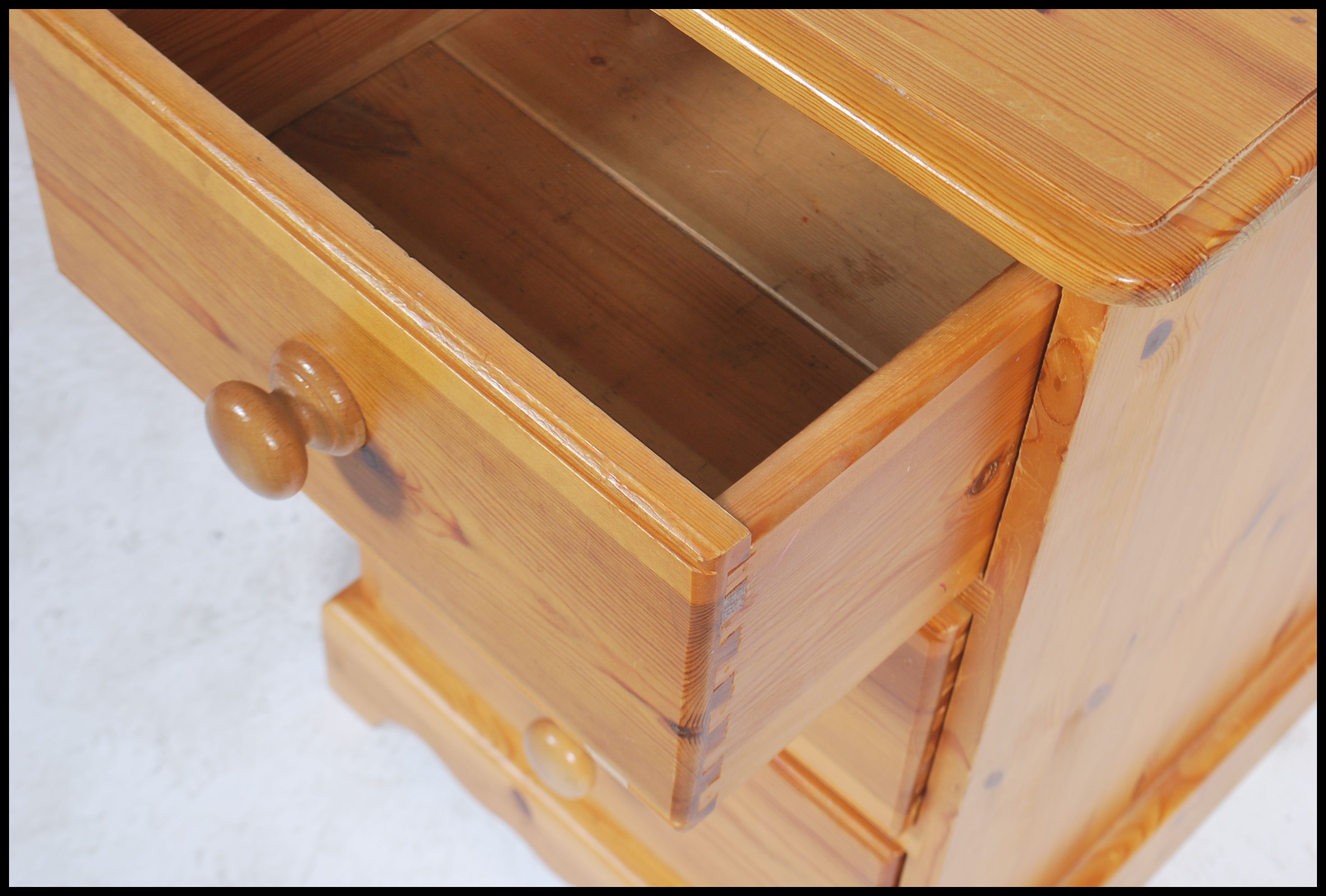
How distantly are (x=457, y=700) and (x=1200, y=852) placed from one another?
1.69ft

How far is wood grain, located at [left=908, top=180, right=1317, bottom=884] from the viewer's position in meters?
0.57

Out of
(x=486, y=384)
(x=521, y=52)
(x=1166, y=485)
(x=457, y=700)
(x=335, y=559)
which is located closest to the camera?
(x=486, y=384)

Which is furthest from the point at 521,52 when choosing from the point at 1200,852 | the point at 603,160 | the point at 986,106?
the point at 1200,852

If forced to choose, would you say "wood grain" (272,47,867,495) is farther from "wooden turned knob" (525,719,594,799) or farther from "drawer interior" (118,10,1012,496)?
"wooden turned knob" (525,719,594,799)

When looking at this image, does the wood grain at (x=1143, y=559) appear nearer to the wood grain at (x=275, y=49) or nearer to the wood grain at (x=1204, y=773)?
the wood grain at (x=1204, y=773)

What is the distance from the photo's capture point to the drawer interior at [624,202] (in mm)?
681

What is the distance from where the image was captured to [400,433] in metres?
0.54

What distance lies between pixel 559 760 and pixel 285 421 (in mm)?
385

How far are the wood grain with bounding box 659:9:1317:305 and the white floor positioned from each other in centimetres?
69

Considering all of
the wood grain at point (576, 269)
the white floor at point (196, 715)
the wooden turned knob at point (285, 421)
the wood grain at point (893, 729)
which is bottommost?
the white floor at point (196, 715)

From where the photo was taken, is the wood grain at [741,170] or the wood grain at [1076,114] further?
the wood grain at [741,170]

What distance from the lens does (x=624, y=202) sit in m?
0.74

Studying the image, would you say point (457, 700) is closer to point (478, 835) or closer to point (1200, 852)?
point (478, 835)

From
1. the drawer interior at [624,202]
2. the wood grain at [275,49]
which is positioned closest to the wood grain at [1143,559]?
the drawer interior at [624,202]
